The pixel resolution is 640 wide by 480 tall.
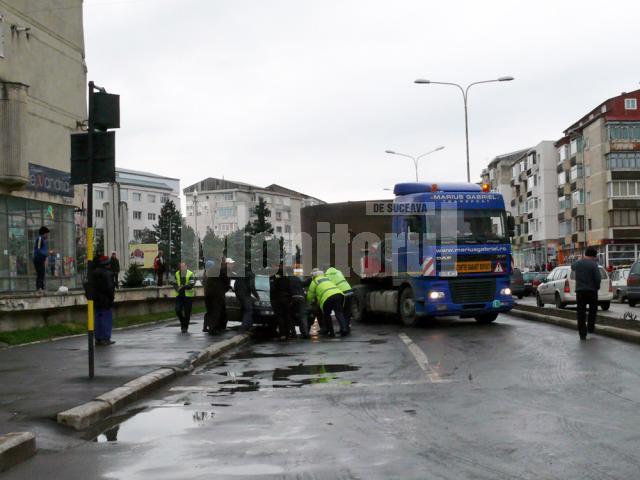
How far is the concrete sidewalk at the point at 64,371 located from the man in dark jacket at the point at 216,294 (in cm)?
42

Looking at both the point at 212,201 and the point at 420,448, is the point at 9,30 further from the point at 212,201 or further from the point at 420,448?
the point at 212,201

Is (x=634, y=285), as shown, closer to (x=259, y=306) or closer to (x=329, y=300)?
(x=329, y=300)

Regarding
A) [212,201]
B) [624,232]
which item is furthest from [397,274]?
[212,201]

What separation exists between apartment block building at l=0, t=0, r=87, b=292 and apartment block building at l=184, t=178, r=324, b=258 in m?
114

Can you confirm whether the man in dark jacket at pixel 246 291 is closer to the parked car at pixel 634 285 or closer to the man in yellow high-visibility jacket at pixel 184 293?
the man in yellow high-visibility jacket at pixel 184 293

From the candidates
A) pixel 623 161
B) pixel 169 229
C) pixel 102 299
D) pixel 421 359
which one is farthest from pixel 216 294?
pixel 169 229

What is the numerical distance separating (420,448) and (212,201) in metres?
153

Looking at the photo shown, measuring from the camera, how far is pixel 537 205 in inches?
3962

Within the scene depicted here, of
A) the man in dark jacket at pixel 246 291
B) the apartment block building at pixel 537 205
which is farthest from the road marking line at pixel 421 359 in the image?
the apartment block building at pixel 537 205

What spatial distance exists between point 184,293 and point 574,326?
9087 mm

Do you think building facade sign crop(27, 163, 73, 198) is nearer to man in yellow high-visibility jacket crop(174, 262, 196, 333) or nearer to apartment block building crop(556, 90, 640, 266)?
man in yellow high-visibility jacket crop(174, 262, 196, 333)

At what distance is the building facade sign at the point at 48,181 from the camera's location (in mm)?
31125

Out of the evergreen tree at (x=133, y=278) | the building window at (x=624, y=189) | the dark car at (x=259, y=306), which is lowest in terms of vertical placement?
the dark car at (x=259, y=306)

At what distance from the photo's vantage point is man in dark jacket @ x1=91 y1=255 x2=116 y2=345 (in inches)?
651
